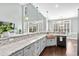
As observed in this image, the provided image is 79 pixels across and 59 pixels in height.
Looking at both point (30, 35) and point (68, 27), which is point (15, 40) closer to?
point (30, 35)

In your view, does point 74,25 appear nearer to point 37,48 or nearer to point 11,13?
point 37,48

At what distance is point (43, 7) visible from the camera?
1.97 meters

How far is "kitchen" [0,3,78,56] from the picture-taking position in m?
1.88

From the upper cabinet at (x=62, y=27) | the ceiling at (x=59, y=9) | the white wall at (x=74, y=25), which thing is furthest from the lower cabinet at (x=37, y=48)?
the white wall at (x=74, y=25)

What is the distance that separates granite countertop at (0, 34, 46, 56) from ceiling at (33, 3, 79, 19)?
430 mm

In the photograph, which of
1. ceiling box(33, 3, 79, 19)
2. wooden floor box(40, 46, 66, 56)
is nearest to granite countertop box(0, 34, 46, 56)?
wooden floor box(40, 46, 66, 56)

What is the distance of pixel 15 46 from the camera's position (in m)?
1.79

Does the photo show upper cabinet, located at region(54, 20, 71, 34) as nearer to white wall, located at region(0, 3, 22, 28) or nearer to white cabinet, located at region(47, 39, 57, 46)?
white cabinet, located at region(47, 39, 57, 46)

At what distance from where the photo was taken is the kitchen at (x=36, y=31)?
1.88 meters

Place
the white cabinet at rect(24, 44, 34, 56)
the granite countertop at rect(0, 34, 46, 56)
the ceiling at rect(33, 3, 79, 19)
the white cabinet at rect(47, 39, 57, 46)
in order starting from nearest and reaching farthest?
the granite countertop at rect(0, 34, 46, 56), the white cabinet at rect(24, 44, 34, 56), the ceiling at rect(33, 3, 79, 19), the white cabinet at rect(47, 39, 57, 46)

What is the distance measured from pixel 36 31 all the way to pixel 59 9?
20.8 inches

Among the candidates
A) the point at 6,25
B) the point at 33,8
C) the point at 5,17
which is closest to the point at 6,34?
the point at 6,25

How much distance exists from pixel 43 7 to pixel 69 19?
48 centimetres

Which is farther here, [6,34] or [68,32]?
[68,32]
